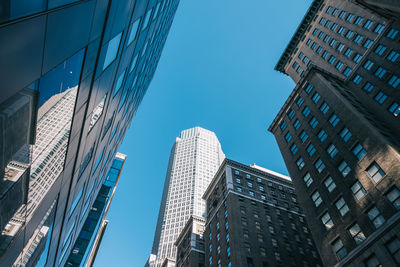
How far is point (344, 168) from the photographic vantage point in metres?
29.9

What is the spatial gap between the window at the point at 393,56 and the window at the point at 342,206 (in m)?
24.5

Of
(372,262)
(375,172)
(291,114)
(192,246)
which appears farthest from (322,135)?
(192,246)

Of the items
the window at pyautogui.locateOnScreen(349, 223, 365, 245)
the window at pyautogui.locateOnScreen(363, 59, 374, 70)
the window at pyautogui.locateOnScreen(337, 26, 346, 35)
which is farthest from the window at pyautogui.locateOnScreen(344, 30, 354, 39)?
the window at pyautogui.locateOnScreen(349, 223, 365, 245)

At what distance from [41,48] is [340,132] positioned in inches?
1396

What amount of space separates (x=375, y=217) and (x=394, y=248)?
321cm

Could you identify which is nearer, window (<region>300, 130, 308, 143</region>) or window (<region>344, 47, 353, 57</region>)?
window (<region>300, 130, 308, 143</region>)

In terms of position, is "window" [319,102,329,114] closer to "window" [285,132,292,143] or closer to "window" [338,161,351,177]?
"window" [285,132,292,143]

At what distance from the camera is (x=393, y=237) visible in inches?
852

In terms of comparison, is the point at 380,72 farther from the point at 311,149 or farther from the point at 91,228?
the point at 91,228

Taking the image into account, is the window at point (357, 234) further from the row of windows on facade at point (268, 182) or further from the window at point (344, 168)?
the row of windows on facade at point (268, 182)

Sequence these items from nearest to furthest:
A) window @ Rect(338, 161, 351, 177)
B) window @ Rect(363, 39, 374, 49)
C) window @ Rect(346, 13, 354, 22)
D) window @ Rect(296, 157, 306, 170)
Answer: window @ Rect(338, 161, 351, 177) < window @ Rect(296, 157, 306, 170) < window @ Rect(363, 39, 374, 49) < window @ Rect(346, 13, 354, 22)

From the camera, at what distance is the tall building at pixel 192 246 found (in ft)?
214

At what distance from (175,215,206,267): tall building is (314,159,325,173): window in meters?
43.5

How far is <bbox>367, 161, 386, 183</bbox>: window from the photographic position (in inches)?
989
